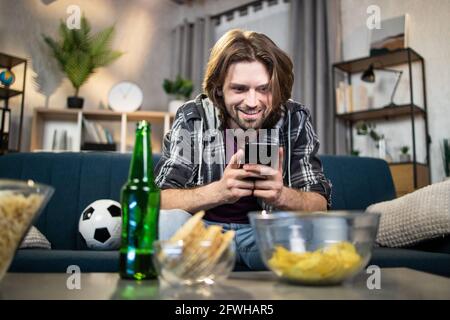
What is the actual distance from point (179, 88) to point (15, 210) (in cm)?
335

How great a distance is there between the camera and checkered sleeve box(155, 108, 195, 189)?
137 centimetres

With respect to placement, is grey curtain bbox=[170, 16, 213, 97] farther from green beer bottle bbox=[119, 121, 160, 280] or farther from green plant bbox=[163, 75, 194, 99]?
green beer bottle bbox=[119, 121, 160, 280]

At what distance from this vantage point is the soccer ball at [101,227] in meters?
1.51

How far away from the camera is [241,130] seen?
56.5 inches

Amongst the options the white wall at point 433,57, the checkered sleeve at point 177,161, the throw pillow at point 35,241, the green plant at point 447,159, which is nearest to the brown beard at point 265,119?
the checkered sleeve at point 177,161

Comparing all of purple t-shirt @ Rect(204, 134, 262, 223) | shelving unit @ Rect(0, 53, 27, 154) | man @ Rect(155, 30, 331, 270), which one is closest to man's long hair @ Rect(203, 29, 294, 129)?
man @ Rect(155, 30, 331, 270)

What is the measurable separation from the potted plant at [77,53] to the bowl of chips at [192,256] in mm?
3212

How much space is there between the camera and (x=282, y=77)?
1.46m

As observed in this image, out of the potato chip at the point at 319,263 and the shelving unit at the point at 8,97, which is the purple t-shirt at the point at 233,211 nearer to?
the potato chip at the point at 319,263

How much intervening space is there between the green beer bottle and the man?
Answer: 0.55 m

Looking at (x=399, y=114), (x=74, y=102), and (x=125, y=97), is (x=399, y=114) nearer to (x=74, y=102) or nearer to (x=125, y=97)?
(x=125, y=97)

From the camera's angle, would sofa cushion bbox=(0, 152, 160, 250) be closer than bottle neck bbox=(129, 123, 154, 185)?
No
